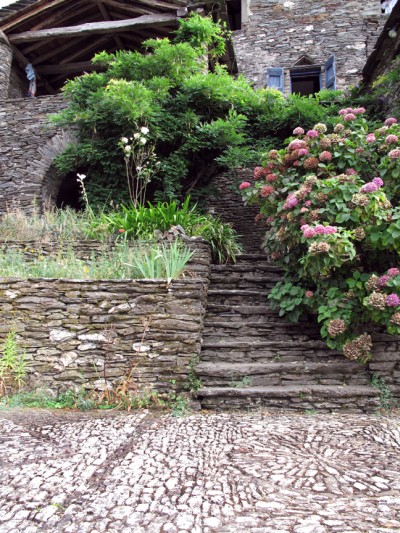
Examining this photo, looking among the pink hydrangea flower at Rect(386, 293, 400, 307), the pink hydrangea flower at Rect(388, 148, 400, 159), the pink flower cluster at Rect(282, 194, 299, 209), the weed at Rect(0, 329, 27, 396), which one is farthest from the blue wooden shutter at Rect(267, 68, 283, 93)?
the weed at Rect(0, 329, 27, 396)

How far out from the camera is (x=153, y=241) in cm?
501

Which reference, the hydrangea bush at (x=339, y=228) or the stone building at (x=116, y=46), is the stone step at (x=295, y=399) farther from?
the stone building at (x=116, y=46)

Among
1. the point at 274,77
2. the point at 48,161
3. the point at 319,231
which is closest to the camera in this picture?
the point at 319,231

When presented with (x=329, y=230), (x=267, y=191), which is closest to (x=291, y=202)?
(x=267, y=191)

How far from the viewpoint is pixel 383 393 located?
144 inches

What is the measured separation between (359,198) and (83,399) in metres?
2.94

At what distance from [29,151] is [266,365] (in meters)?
6.56

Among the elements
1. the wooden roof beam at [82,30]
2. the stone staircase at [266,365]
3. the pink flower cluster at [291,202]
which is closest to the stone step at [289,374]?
the stone staircase at [266,365]

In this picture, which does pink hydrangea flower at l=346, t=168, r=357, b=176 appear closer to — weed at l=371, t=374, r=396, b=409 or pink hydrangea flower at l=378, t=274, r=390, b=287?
pink hydrangea flower at l=378, t=274, r=390, b=287

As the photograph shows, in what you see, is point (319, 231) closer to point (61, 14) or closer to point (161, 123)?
point (161, 123)

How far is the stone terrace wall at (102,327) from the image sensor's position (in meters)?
3.70

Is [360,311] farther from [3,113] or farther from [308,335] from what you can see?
[3,113]

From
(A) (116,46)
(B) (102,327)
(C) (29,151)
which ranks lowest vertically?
(B) (102,327)

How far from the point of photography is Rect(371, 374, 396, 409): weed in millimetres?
3598
